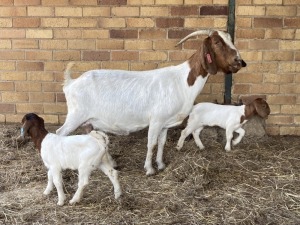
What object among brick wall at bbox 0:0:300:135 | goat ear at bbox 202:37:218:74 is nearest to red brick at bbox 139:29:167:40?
brick wall at bbox 0:0:300:135

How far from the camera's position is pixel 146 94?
5020 mm

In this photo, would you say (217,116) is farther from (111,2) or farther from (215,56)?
(111,2)

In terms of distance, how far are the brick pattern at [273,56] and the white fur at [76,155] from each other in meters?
2.91

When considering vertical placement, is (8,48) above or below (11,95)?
above

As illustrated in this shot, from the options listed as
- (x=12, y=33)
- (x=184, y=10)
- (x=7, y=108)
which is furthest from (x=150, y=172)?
(x=12, y=33)

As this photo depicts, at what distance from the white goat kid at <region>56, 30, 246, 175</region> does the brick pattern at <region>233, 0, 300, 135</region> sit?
131cm

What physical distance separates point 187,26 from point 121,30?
942 mm

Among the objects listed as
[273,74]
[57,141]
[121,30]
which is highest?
[121,30]

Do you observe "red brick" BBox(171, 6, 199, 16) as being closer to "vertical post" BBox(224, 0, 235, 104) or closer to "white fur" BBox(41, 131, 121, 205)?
"vertical post" BBox(224, 0, 235, 104)

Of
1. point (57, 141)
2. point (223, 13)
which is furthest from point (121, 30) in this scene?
point (57, 141)

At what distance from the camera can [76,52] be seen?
20.9 ft

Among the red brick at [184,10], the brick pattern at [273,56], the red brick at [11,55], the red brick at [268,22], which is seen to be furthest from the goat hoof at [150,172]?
the red brick at [11,55]

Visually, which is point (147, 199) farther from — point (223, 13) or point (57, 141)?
point (223, 13)

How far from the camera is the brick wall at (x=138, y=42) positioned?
616 cm
